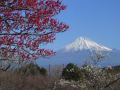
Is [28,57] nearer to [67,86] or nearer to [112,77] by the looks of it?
[112,77]

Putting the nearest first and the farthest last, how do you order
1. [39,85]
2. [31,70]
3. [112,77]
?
[112,77] < [39,85] < [31,70]

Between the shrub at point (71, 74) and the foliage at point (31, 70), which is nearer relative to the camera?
the shrub at point (71, 74)

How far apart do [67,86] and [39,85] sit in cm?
340

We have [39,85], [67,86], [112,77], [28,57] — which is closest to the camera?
[28,57]

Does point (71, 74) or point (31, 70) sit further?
point (31, 70)

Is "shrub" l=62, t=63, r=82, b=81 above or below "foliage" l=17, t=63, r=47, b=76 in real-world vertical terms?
below

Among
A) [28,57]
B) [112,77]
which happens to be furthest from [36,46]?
[112,77]

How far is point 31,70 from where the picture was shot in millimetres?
30094

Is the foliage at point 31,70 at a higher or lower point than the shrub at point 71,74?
higher

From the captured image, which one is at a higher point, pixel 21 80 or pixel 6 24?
pixel 6 24

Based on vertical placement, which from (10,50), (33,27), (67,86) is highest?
(33,27)

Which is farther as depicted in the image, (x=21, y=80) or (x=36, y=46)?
(x=21, y=80)

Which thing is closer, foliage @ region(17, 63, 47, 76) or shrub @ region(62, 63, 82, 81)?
shrub @ region(62, 63, 82, 81)

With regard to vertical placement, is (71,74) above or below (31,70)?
below
